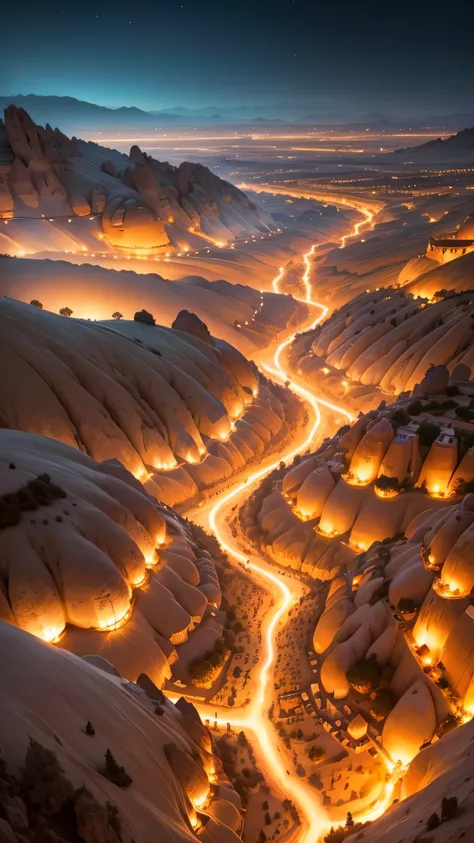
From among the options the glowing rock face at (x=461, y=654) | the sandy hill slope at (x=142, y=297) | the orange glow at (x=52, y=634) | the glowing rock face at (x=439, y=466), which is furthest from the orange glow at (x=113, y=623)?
the sandy hill slope at (x=142, y=297)

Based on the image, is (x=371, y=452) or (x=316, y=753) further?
(x=371, y=452)

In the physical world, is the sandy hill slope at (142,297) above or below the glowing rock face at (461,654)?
above

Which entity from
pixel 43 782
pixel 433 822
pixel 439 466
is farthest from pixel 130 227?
pixel 433 822

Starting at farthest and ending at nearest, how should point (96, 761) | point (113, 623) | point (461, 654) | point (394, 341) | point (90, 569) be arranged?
point (394, 341), point (113, 623), point (90, 569), point (461, 654), point (96, 761)

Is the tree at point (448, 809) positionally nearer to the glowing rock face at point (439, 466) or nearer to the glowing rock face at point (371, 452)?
the glowing rock face at point (439, 466)

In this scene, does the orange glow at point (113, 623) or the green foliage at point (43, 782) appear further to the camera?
the orange glow at point (113, 623)

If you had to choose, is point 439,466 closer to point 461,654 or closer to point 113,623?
point 461,654

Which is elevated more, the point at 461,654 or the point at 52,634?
the point at 52,634
